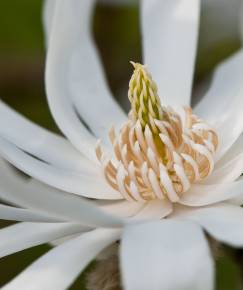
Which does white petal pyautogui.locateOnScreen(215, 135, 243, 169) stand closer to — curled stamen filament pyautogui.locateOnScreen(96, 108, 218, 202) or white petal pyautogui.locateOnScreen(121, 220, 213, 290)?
curled stamen filament pyautogui.locateOnScreen(96, 108, 218, 202)

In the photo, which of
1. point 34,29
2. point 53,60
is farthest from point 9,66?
point 53,60

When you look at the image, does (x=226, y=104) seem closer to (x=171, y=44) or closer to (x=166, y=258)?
(x=171, y=44)

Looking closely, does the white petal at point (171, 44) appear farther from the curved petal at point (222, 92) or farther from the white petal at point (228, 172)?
the white petal at point (228, 172)

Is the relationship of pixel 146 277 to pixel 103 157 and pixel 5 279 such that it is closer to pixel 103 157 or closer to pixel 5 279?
pixel 103 157

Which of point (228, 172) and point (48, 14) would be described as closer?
point (228, 172)

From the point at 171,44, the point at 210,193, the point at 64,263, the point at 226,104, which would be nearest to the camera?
the point at 64,263

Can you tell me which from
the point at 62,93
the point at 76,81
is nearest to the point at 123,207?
the point at 62,93

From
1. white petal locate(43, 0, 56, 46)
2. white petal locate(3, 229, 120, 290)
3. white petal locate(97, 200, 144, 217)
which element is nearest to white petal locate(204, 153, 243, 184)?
white petal locate(97, 200, 144, 217)
